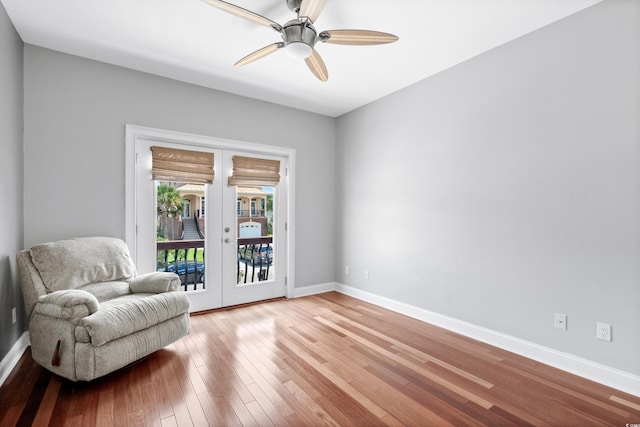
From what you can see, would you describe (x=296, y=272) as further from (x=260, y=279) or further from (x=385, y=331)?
(x=385, y=331)

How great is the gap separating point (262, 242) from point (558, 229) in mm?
3270

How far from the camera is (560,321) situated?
7.93 feet

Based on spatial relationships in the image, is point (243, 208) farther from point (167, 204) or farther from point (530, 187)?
point (530, 187)

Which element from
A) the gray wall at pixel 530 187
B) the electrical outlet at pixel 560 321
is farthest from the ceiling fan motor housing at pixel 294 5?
the electrical outlet at pixel 560 321

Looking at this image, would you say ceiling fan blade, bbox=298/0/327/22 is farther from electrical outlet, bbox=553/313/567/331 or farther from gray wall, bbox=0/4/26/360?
electrical outlet, bbox=553/313/567/331

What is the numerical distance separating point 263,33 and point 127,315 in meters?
2.52

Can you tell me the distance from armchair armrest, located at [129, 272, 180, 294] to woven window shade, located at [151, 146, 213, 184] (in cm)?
122

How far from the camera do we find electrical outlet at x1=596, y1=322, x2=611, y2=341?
218 centimetres

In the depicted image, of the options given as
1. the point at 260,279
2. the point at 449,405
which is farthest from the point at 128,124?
the point at 449,405

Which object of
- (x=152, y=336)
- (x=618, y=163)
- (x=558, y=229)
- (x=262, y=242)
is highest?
(x=618, y=163)

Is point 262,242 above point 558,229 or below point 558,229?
below

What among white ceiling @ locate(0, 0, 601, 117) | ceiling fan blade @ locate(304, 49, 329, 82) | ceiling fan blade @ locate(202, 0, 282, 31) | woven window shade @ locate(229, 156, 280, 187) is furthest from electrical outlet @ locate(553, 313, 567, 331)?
woven window shade @ locate(229, 156, 280, 187)

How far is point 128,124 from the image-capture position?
10.5 ft

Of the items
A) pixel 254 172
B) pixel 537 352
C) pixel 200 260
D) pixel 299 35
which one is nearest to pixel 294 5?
pixel 299 35
